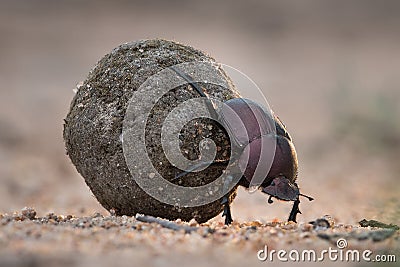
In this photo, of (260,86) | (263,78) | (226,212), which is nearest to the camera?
(226,212)

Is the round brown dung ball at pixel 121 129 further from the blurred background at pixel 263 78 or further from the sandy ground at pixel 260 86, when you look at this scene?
the blurred background at pixel 263 78

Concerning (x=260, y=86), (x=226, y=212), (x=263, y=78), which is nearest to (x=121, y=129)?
(x=226, y=212)

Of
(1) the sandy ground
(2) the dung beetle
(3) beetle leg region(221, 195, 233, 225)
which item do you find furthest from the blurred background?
(3) beetle leg region(221, 195, 233, 225)

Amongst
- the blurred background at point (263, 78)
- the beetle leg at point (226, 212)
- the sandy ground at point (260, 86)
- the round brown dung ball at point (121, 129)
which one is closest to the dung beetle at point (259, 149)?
the beetle leg at point (226, 212)

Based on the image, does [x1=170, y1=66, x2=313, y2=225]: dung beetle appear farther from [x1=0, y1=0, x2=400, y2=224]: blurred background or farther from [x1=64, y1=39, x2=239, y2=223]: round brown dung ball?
[x1=0, y1=0, x2=400, y2=224]: blurred background

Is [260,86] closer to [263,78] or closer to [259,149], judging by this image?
[263,78]

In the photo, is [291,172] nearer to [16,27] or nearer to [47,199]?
[47,199]

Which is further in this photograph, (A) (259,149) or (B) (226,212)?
(B) (226,212)

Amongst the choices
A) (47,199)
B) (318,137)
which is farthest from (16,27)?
(47,199)
